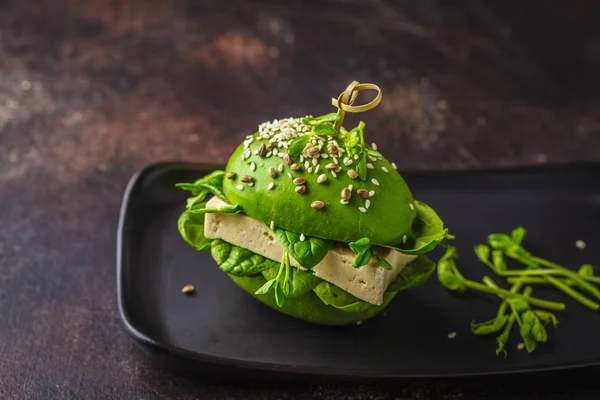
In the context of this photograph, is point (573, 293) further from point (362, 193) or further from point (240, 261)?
point (240, 261)

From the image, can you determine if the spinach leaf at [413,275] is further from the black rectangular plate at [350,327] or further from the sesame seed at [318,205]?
the sesame seed at [318,205]

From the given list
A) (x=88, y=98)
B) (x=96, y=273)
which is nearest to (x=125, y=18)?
(x=88, y=98)

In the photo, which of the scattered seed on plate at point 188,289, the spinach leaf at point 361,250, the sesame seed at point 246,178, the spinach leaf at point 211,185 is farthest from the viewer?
the scattered seed on plate at point 188,289

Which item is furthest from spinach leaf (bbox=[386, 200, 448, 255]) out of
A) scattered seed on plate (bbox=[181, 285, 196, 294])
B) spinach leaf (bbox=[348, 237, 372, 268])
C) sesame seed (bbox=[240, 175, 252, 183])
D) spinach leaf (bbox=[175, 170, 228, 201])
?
scattered seed on plate (bbox=[181, 285, 196, 294])

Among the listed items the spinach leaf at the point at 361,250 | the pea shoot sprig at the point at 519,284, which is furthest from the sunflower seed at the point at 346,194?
the pea shoot sprig at the point at 519,284

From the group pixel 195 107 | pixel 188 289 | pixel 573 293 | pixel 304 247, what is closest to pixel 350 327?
pixel 304 247

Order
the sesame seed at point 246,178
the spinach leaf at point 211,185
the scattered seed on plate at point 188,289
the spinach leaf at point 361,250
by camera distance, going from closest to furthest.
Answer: the spinach leaf at point 361,250 < the sesame seed at point 246,178 < the spinach leaf at point 211,185 < the scattered seed on plate at point 188,289
